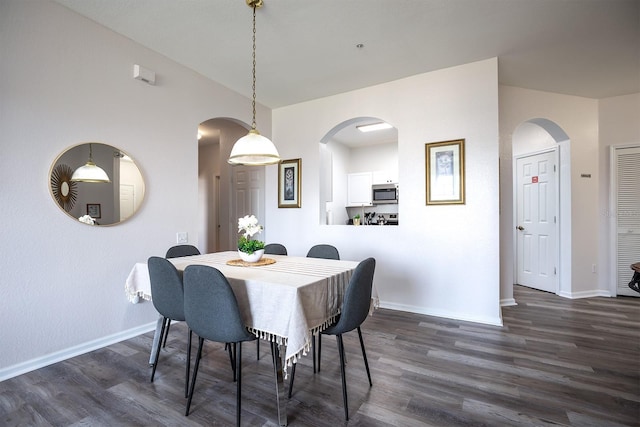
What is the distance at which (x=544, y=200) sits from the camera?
4648 mm

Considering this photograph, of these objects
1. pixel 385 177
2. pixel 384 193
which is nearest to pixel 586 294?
pixel 384 193

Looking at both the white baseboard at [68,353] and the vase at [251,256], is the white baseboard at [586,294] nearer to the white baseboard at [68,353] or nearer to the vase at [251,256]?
the vase at [251,256]

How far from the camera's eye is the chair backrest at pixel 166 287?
1.92 meters

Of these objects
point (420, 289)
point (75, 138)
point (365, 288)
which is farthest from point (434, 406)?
point (75, 138)

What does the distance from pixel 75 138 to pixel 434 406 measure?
339 centimetres

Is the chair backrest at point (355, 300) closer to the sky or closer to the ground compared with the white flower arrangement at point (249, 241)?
closer to the ground

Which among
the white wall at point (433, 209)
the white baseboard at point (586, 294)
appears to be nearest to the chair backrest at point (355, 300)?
the white wall at point (433, 209)

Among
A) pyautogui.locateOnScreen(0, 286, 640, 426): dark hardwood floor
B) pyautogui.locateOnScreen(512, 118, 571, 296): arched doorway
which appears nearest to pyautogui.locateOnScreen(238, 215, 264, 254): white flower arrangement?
pyautogui.locateOnScreen(0, 286, 640, 426): dark hardwood floor

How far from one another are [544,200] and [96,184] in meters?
5.82

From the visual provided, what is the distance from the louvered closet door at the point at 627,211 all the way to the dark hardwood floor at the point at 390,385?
179 cm

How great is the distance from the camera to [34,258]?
2.30 m

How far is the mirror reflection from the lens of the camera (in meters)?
6.26

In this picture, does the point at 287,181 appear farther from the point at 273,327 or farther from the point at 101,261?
the point at 273,327

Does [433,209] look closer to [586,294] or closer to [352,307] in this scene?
[352,307]
